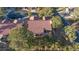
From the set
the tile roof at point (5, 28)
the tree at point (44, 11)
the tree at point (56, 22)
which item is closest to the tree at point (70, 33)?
the tree at point (56, 22)

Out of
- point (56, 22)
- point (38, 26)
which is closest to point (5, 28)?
point (38, 26)

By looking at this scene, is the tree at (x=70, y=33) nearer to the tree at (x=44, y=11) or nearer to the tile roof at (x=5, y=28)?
the tree at (x=44, y=11)

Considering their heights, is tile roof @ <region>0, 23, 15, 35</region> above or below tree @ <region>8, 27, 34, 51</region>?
above

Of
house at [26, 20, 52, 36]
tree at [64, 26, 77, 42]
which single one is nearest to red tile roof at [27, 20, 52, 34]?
house at [26, 20, 52, 36]

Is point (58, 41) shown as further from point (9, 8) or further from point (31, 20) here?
point (9, 8)

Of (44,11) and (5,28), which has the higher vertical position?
(44,11)

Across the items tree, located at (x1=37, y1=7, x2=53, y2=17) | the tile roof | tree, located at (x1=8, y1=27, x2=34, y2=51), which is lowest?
tree, located at (x1=8, y1=27, x2=34, y2=51)

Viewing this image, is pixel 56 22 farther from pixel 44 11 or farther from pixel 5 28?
pixel 5 28

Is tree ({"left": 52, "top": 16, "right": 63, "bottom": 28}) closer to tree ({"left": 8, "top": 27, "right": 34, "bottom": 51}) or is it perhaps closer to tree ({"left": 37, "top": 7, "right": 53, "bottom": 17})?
tree ({"left": 37, "top": 7, "right": 53, "bottom": 17})
